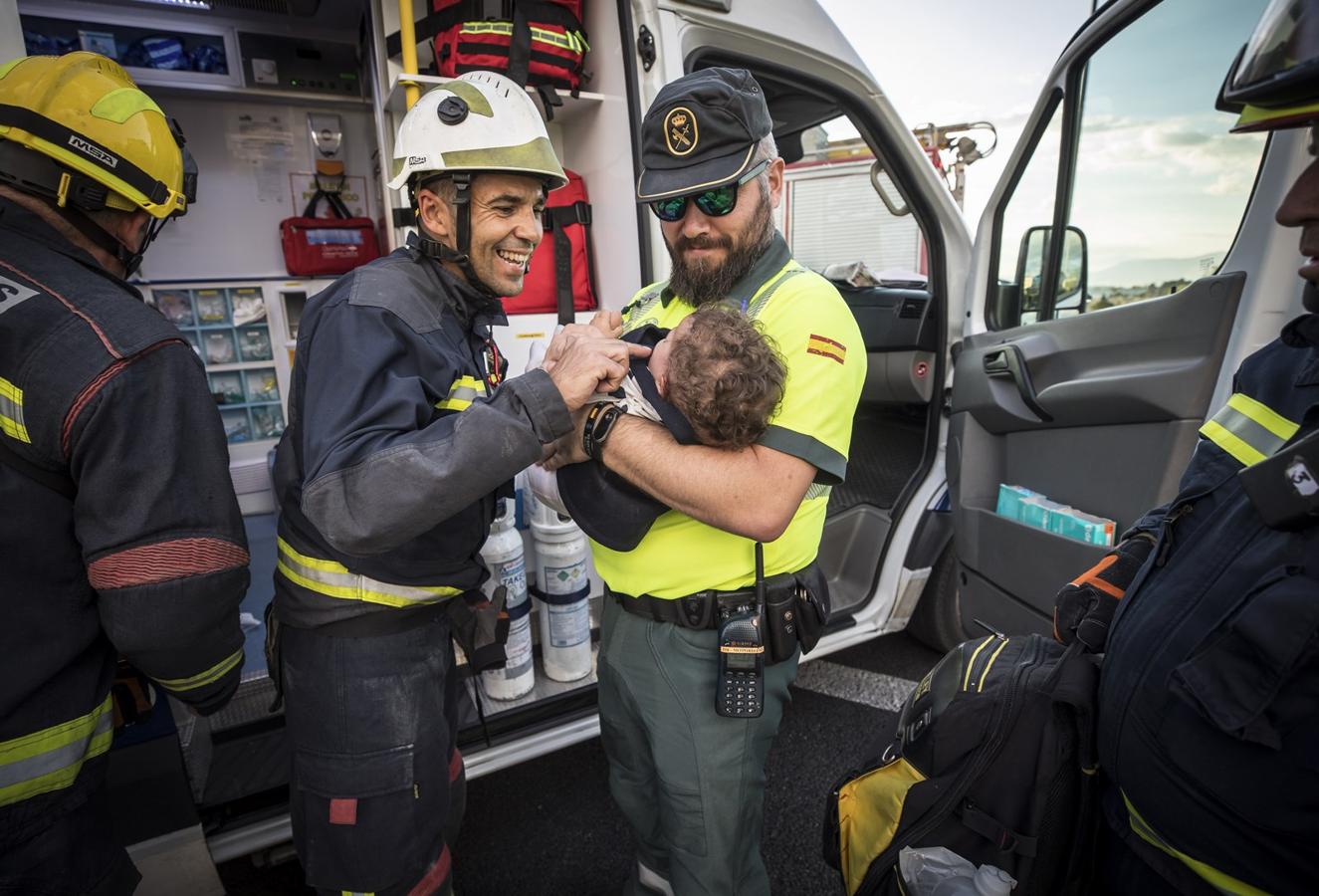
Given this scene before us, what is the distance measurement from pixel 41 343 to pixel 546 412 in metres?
0.87

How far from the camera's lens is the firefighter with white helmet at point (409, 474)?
111 cm

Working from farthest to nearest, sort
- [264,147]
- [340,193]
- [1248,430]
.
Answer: [340,193] < [264,147] < [1248,430]

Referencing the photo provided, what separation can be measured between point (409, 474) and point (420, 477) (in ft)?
0.06

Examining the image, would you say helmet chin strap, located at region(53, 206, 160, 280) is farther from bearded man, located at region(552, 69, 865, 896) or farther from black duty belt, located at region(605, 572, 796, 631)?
black duty belt, located at region(605, 572, 796, 631)

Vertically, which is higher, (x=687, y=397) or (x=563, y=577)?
(x=687, y=397)

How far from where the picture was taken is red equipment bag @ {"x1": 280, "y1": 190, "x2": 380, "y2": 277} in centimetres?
361

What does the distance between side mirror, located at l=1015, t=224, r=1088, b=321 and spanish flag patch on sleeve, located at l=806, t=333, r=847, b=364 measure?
1.45 m

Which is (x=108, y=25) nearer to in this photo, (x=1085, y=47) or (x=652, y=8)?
(x=652, y=8)

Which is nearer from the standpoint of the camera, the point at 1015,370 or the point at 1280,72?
the point at 1280,72

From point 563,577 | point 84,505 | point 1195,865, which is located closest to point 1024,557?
point 1195,865

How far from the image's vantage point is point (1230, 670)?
89cm

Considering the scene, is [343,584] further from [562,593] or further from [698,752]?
[562,593]

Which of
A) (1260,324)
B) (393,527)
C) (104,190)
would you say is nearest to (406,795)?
(393,527)

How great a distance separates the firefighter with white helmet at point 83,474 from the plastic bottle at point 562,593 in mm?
1208
